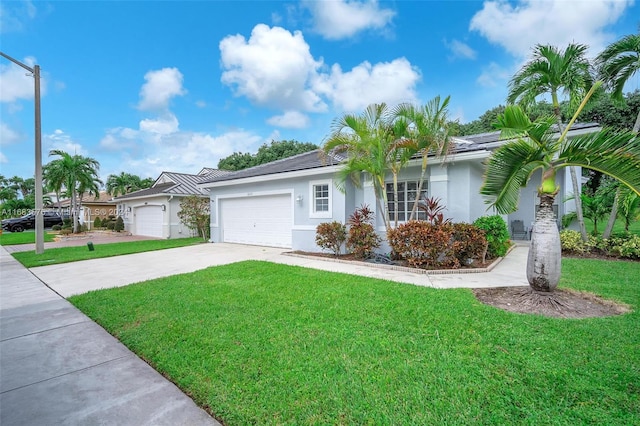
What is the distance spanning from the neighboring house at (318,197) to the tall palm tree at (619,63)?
3206mm

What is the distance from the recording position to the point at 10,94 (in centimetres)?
1299

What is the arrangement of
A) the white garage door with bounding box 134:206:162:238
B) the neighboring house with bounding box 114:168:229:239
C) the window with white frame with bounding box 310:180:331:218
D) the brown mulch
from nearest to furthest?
1. the brown mulch
2. the window with white frame with bounding box 310:180:331:218
3. the neighboring house with bounding box 114:168:229:239
4. the white garage door with bounding box 134:206:162:238

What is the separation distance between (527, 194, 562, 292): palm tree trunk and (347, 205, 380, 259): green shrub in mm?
4701

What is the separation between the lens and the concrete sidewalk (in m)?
2.60

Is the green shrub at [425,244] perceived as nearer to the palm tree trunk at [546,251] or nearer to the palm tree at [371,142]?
the palm tree at [371,142]

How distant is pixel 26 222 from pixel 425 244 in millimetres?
38286

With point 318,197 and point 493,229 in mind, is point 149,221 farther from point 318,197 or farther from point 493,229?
point 493,229

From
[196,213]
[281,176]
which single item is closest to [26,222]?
[196,213]

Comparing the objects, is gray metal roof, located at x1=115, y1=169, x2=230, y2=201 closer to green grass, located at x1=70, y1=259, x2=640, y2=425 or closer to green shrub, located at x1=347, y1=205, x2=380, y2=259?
green shrub, located at x1=347, y1=205, x2=380, y2=259

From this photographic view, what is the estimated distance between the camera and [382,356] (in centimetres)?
334

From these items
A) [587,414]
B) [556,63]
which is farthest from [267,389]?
[556,63]

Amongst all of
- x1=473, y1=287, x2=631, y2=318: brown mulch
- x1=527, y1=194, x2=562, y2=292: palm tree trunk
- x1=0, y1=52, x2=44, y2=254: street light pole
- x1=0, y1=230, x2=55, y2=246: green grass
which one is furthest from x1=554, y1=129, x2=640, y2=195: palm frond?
x1=0, y1=230, x2=55, y2=246: green grass

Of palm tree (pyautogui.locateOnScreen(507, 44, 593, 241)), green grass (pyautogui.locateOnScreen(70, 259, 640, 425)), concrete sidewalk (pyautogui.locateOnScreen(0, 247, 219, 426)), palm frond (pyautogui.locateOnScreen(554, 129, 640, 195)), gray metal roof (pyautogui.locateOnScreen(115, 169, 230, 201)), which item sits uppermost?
palm tree (pyautogui.locateOnScreen(507, 44, 593, 241))

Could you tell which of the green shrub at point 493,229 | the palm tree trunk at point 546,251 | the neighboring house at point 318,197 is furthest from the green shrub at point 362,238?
the palm tree trunk at point 546,251
